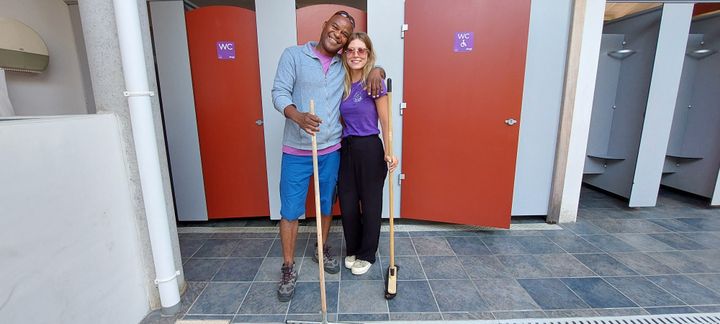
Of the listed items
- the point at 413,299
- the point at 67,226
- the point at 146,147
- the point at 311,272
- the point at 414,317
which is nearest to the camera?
the point at 67,226

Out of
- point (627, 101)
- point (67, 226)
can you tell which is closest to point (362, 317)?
point (67, 226)

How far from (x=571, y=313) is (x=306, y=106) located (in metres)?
1.90

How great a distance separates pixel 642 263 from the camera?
217 centimetres

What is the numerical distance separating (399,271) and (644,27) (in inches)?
141

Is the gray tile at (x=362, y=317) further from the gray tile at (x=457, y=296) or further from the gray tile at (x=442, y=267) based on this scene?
the gray tile at (x=442, y=267)

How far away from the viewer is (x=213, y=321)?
1.62 metres

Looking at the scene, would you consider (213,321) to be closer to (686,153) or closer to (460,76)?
(460,76)

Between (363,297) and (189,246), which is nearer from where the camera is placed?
(363,297)

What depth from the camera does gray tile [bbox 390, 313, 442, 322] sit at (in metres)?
1.62

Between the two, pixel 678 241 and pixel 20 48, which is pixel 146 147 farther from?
pixel 678 241

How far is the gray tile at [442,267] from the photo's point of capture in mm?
2031

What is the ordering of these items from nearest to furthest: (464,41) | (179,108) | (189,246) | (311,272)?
(311,272) < (464,41) < (189,246) < (179,108)

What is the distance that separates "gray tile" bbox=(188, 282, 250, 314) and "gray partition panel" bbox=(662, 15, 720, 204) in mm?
4753

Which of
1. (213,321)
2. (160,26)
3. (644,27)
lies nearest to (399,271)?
(213,321)
